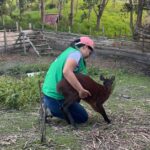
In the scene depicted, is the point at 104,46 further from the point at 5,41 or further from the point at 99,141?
the point at 99,141

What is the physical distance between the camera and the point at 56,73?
239 inches

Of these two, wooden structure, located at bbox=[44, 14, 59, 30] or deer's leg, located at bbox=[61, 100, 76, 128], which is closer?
deer's leg, located at bbox=[61, 100, 76, 128]

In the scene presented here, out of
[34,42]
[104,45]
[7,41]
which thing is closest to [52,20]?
[34,42]

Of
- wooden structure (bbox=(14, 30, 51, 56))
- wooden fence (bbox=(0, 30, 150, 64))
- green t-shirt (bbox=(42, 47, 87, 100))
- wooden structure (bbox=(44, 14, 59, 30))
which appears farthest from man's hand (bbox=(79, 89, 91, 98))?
wooden structure (bbox=(44, 14, 59, 30))

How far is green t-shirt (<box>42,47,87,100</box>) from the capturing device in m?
5.98

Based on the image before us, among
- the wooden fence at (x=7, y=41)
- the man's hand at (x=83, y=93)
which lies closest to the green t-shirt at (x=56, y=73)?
the man's hand at (x=83, y=93)

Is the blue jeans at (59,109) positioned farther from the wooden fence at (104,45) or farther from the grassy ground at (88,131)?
the wooden fence at (104,45)

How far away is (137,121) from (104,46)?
40.5 ft

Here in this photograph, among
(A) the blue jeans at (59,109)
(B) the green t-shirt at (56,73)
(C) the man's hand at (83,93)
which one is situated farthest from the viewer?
(A) the blue jeans at (59,109)

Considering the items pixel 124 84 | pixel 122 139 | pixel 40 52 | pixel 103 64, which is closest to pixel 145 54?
pixel 103 64

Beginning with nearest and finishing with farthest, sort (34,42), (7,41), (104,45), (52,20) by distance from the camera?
(104,45), (7,41), (34,42), (52,20)

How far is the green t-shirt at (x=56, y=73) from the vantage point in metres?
5.98

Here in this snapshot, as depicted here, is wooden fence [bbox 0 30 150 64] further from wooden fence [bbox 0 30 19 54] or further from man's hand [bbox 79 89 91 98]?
man's hand [bbox 79 89 91 98]

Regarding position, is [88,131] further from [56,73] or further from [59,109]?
[56,73]
